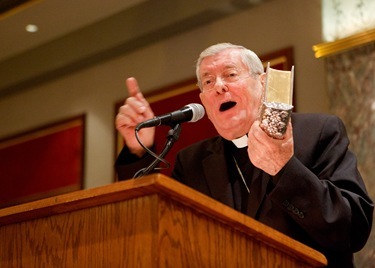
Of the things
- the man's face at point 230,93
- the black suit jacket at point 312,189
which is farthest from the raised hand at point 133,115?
the man's face at point 230,93

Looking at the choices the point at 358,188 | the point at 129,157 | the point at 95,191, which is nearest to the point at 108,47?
the point at 129,157

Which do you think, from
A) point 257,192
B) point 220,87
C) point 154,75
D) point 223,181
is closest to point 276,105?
point 257,192

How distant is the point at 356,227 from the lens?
2137mm

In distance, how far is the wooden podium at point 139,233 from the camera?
4.86 ft

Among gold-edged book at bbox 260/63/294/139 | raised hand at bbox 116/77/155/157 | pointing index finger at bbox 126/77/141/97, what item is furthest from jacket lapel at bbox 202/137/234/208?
gold-edged book at bbox 260/63/294/139

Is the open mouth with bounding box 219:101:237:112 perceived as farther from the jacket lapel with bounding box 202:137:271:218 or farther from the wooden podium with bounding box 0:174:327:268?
the wooden podium with bounding box 0:174:327:268

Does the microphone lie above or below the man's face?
below

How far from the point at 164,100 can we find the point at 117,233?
371 centimetres

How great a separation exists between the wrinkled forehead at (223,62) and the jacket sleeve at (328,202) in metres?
0.63

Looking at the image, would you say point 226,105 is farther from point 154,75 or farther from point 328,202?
point 154,75

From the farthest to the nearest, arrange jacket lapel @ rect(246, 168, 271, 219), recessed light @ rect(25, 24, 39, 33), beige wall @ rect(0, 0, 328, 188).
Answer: recessed light @ rect(25, 24, 39, 33) < beige wall @ rect(0, 0, 328, 188) < jacket lapel @ rect(246, 168, 271, 219)

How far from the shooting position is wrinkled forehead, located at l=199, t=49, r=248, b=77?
8.81 ft

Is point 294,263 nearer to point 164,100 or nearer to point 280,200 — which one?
point 280,200

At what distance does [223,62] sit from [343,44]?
5.67 feet
